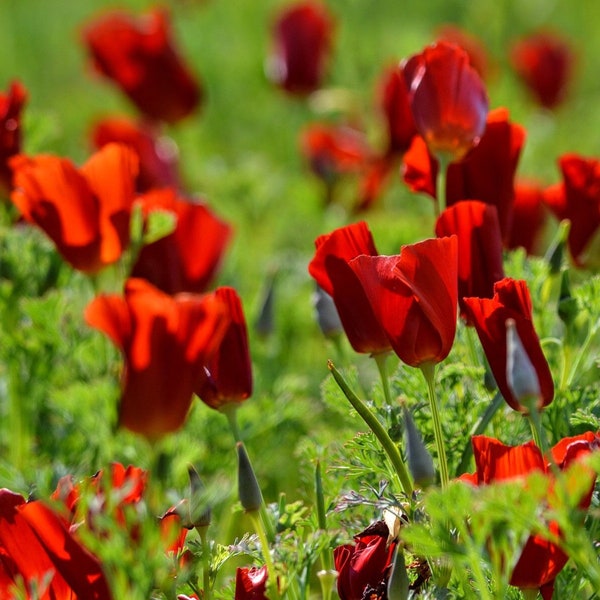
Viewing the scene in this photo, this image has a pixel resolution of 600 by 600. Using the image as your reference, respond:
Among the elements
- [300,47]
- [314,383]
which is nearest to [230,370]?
[314,383]

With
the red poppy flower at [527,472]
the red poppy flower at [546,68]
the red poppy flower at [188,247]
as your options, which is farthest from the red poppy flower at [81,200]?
the red poppy flower at [546,68]

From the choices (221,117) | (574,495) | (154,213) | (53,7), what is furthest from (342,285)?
(53,7)

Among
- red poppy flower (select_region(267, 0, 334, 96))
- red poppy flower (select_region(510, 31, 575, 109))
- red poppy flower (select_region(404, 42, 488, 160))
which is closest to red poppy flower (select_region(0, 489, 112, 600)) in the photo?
red poppy flower (select_region(404, 42, 488, 160))

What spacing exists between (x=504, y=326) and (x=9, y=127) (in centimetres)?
70

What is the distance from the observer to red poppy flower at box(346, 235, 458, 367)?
84cm

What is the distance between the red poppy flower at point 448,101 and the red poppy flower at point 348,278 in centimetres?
18

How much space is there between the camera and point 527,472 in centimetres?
79

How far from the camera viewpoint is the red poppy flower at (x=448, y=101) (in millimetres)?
1067

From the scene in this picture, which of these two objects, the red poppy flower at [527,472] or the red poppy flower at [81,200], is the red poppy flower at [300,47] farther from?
the red poppy flower at [527,472]

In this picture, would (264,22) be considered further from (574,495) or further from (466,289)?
(574,495)

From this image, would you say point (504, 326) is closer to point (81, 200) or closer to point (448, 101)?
point (448, 101)

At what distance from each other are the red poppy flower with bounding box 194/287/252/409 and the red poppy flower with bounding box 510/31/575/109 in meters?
2.10

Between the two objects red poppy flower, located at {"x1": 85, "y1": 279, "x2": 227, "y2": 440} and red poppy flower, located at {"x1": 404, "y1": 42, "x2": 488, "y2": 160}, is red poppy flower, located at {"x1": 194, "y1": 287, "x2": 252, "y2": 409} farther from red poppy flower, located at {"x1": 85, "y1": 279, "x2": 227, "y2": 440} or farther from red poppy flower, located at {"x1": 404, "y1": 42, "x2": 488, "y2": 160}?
red poppy flower, located at {"x1": 404, "y1": 42, "x2": 488, "y2": 160}

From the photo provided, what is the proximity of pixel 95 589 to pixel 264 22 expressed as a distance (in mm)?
3284
